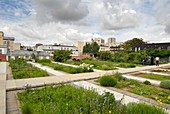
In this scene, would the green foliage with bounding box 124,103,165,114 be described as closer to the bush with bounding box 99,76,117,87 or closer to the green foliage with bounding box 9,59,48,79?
the bush with bounding box 99,76,117,87

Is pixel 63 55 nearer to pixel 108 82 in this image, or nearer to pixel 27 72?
pixel 27 72

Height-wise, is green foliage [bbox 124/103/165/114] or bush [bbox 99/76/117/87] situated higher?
green foliage [bbox 124/103/165/114]

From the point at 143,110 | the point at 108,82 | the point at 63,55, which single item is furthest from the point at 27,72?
the point at 63,55

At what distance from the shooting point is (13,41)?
70.9 m

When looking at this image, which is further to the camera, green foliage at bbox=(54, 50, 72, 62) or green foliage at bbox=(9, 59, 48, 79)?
green foliage at bbox=(54, 50, 72, 62)

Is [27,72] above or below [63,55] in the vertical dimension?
below

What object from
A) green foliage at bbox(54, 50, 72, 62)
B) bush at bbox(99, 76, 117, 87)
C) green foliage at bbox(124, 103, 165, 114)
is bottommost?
bush at bbox(99, 76, 117, 87)

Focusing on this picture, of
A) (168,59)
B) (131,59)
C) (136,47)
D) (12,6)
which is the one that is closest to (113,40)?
(136,47)

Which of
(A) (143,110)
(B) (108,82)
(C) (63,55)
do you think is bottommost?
(B) (108,82)

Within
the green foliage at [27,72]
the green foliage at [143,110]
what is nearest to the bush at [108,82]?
the green foliage at [143,110]

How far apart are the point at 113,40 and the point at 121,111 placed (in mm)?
152857

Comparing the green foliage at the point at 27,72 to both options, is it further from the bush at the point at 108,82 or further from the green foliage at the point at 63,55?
the green foliage at the point at 63,55

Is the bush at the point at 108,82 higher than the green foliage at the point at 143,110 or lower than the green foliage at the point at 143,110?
lower

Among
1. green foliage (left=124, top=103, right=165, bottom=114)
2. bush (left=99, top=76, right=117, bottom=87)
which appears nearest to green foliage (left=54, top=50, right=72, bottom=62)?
bush (left=99, top=76, right=117, bottom=87)
